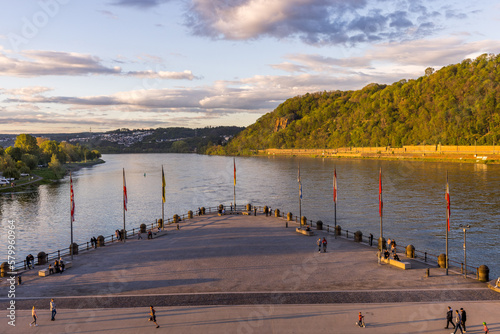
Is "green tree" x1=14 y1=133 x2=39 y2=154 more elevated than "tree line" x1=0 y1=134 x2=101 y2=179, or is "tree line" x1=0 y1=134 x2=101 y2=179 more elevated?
"green tree" x1=14 y1=133 x2=39 y2=154

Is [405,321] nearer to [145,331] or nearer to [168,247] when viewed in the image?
[145,331]

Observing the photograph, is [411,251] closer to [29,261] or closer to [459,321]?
[459,321]

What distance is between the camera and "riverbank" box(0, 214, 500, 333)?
65.3 ft

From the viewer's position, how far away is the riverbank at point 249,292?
65.3 ft

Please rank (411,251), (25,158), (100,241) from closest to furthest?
(411,251)
(100,241)
(25,158)

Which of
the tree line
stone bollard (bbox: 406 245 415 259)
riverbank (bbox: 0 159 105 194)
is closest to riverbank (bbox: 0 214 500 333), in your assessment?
stone bollard (bbox: 406 245 415 259)

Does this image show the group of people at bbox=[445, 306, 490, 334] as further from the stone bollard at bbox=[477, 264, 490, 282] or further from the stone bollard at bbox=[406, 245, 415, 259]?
the stone bollard at bbox=[406, 245, 415, 259]

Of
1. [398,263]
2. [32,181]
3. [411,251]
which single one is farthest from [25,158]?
[398,263]

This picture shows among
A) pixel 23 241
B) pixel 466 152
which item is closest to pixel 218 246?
pixel 23 241

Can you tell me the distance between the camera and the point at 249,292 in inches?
931

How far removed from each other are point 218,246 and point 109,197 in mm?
62772

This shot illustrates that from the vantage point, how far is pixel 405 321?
778 inches

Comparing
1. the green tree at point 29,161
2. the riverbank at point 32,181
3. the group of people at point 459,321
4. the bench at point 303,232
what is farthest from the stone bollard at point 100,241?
the green tree at point 29,161

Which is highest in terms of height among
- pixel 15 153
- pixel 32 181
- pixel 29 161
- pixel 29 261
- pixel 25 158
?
pixel 15 153
